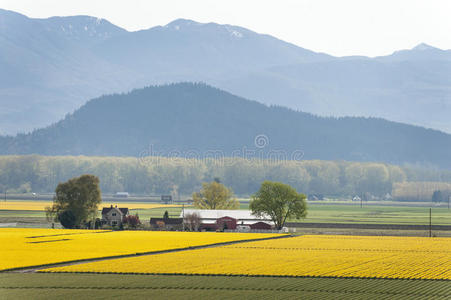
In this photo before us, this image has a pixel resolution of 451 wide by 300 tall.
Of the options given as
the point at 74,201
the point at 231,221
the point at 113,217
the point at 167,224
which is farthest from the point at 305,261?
the point at 113,217

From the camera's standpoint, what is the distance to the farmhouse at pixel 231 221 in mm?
134750

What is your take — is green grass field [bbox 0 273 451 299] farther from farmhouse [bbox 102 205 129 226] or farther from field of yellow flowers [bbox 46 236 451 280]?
farmhouse [bbox 102 205 129 226]

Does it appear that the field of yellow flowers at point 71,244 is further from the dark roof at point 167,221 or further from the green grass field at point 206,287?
the dark roof at point 167,221

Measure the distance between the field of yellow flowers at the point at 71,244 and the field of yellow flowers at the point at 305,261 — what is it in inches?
183

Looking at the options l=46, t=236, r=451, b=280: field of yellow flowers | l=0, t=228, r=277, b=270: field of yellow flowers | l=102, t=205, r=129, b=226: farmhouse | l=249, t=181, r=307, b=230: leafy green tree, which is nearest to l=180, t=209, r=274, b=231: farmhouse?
l=249, t=181, r=307, b=230: leafy green tree

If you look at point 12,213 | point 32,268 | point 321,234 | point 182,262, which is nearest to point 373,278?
point 182,262

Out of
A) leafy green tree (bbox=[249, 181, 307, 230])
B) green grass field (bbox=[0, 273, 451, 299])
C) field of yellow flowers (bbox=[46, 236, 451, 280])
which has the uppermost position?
leafy green tree (bbox=[249, 181, 307, 230])

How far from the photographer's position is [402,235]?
380ft

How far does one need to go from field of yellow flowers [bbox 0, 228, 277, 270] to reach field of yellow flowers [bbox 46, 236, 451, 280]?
464cm

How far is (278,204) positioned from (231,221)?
764cm

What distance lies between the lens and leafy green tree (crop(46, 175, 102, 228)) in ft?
435

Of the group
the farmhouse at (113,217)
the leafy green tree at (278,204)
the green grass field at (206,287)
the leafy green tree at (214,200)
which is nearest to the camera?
the green grass field at (206,287)

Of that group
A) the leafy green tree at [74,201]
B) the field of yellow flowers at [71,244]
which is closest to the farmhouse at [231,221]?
the leafy green tree at [74,201]

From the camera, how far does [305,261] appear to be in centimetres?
7344
